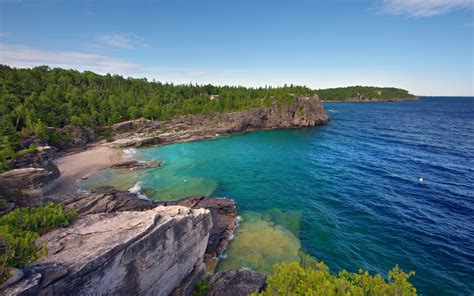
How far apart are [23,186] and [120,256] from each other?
32750 mm

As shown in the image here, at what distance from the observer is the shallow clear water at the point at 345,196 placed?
1111 inches

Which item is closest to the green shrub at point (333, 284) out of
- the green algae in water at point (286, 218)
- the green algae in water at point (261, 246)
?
the green algae in water at point (261, 246)

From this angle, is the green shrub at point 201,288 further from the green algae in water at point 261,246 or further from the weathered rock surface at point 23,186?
the weathered rock surface at point 23,186

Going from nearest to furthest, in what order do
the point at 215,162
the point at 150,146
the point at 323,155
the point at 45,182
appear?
the point at 45,182 → the point at 215,162 → the point at 323,155 → the point at 150,146

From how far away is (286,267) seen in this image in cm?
1516

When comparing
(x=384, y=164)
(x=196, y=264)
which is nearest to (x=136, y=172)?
(x=196, y=264)

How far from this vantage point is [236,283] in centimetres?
2070

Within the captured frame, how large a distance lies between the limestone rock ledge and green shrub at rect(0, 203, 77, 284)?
2.08 feet

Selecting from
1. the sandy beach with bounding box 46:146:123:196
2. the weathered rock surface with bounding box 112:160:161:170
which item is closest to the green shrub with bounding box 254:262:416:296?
the sandy beach with bounding box 46:146:123:196

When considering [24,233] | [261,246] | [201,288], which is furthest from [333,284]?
[24,233]

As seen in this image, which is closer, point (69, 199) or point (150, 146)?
point (69, 199)

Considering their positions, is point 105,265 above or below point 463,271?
above

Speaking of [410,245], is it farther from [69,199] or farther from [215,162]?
[69,199]

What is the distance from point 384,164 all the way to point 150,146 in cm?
7203
